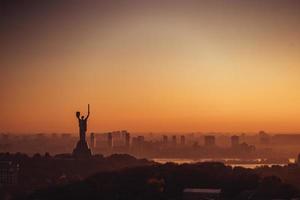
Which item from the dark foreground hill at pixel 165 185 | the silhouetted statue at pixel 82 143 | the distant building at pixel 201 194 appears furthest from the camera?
the silhouetted statue at pixel 82 143

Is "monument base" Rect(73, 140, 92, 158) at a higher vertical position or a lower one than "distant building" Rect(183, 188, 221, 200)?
higher

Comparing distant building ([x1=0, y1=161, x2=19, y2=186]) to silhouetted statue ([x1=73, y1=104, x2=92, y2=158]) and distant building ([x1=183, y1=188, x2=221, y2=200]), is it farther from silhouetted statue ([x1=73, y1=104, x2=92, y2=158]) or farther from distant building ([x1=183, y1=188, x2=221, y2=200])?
distant building ([x1=183, y1=188, x2=221, y2=200])

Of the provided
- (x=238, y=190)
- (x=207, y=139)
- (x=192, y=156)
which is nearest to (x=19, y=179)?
(x=238, y=190)

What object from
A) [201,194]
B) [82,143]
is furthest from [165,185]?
[82,143]

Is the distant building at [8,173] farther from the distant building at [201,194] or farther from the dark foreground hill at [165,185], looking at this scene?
the distant building at [201,194]

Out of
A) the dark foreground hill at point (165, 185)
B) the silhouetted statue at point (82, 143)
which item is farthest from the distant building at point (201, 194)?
the silhouetted statue at point (82, 143)

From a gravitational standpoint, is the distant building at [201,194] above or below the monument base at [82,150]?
below

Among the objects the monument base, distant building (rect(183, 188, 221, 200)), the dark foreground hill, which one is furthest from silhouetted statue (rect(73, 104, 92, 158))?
distant building (rect(183, 188, 221, 200))
